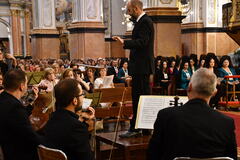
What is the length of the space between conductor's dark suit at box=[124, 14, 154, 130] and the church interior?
6.8 inches

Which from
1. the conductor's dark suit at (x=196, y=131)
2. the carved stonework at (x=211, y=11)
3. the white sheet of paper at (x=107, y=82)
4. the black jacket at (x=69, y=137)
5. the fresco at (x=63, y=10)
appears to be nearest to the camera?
the conductor's dark suit at (x=196, y=131)

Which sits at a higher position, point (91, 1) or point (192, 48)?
point (91, 1)

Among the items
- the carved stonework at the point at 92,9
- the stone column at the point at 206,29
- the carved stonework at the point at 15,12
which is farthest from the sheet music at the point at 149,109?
the carved stonework at the point at 15,12

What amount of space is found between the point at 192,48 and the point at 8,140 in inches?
752

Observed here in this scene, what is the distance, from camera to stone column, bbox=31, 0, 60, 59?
22.2 meters

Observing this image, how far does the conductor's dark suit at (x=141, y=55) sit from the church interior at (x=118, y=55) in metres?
0.17

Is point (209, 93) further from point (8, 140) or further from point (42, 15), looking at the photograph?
point (42, 15)

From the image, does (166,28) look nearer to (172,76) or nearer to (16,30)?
(172,76)

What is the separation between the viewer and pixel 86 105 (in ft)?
16.2

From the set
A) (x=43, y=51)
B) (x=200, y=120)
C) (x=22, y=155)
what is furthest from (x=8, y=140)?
(x=43, y=51)

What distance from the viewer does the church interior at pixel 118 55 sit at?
6035 millimetres

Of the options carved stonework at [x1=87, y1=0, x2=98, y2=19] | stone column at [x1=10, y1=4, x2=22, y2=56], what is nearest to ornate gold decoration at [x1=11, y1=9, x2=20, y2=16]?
stone column at [x1=10, y1=4, x2=22, y2=56]

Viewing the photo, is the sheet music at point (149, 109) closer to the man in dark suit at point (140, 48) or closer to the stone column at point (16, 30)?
the man in dark suit at point (140, 48)

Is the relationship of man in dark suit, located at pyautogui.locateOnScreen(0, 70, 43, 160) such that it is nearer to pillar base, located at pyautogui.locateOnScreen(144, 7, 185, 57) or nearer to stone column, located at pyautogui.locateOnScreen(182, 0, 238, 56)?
pillar base, located at pyautogui.locateOnScreen(144, 7, 185, 57)
